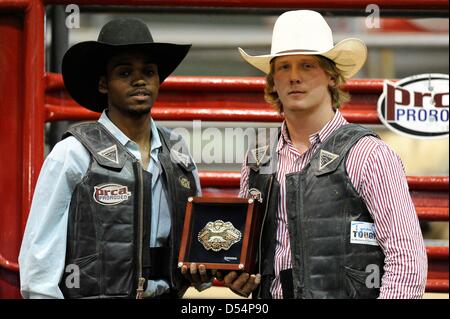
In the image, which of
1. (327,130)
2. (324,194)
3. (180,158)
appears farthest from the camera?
(180,158)


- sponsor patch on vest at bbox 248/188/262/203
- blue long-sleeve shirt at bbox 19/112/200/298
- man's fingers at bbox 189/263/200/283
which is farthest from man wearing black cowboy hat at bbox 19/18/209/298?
sponsor patch on vest at bbox 248/188/262/203

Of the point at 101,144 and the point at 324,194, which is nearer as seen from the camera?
the point at 324,194

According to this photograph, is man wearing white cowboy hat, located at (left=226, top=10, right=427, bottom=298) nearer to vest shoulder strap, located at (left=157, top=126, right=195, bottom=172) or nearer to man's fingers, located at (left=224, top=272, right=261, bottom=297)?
man's fingers, located at (left=224, top=272, right=261, bottom=297)

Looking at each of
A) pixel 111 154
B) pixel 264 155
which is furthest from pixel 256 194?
pixel 111 154

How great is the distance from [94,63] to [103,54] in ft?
0.22

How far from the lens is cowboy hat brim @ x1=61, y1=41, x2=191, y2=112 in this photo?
3.59 m

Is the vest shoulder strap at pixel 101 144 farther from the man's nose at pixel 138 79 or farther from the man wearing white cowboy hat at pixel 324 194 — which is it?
the man wearing white cowboy hat at pixel 324 194

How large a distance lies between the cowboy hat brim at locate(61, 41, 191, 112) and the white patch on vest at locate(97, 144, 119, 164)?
1.09 ft

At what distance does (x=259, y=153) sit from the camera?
140 inches

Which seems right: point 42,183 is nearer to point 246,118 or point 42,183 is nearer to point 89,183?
point 89,183

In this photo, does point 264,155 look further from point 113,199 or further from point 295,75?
point 113,199

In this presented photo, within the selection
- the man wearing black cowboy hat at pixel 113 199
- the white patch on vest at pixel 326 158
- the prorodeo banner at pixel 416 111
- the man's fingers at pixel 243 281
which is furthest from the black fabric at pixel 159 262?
the prorodeo banner at pixel 416 111

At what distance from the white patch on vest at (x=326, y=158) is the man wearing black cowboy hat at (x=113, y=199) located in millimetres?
584

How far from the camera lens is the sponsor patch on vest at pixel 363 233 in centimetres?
323
